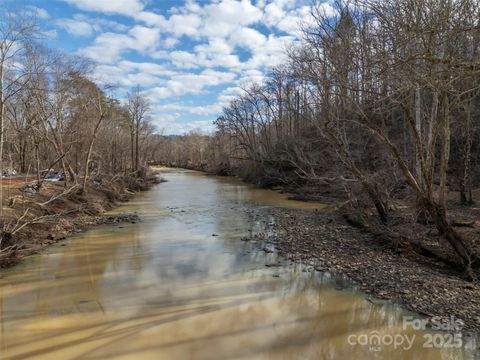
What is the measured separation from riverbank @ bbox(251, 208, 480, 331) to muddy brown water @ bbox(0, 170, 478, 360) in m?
0.50

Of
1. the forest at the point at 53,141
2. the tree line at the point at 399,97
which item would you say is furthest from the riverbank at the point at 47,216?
the tree line at the point at 399,97

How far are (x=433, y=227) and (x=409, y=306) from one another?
17.6 feet

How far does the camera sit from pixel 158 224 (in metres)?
16.7

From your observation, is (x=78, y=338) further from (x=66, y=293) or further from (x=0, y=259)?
(x=0, y=259)

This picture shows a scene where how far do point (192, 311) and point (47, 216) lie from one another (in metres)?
8.77

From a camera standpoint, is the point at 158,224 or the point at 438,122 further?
the point at 158,224

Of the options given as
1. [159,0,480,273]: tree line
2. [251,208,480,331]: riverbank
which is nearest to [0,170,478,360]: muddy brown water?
[251,208,480,331]: riverbank

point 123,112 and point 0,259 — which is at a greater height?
point 123,112

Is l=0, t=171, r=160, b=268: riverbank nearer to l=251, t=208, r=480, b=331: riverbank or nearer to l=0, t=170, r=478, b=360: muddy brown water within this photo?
l=0, t=170, r=478, b=360: muddy brown water

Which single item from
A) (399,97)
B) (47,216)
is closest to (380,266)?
(399,97)

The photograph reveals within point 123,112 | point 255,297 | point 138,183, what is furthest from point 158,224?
point 123,112

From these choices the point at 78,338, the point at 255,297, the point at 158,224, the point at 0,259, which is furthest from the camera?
the point at 158,224

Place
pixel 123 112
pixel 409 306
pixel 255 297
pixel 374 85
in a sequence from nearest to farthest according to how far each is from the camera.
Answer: pixel 409 306 < pixel 255 297 < pixel 374 85 < pixel 123 112

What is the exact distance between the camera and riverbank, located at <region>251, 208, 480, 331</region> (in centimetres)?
704
